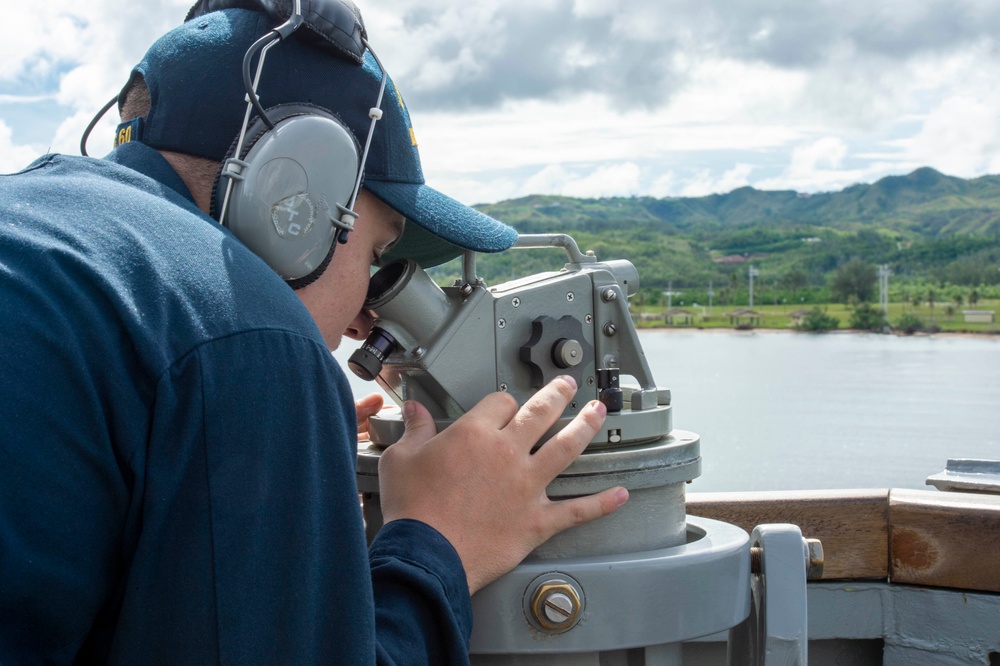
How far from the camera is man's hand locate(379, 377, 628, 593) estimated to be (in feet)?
3.52

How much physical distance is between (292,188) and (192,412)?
0.35 metres

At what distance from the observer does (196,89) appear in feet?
3.22

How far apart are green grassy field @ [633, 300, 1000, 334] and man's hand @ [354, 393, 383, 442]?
3902 millimetres

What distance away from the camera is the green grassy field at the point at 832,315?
263 inches

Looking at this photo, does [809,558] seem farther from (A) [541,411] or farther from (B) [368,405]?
(B) [368,405]

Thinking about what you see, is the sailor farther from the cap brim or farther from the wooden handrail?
the wooden handrail

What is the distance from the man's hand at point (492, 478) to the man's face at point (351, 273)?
175mm

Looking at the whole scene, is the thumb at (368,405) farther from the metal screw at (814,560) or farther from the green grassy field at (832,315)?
the green grassy field at (832,315)

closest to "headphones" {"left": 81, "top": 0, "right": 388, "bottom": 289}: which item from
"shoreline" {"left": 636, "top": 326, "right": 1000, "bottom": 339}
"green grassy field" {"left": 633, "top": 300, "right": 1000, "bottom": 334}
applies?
"shoreline" {"left": 636, "top": 326, "right": 1000, "bottom": 339}

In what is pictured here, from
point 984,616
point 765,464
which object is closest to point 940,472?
point 984,616

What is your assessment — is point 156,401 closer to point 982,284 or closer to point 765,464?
point 765,464

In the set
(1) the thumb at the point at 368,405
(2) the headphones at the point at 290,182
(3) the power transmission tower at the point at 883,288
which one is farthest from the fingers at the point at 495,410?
(3) the power transmission tower at the point at 883,288

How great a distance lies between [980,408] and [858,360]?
1906 millimetres

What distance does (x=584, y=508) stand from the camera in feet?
3.88
